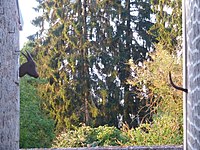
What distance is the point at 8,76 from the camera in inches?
78.1

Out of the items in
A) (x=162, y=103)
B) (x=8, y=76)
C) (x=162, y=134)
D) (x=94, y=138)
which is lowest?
(x=94, y=138)

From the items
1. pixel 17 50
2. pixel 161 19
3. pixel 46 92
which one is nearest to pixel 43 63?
pixel 46 92

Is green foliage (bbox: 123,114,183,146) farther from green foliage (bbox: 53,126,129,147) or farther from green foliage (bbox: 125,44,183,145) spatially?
green foliage (bbox: 53,126,129,147)

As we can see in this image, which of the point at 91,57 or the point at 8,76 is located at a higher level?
the point at 91,57

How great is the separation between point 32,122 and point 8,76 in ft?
18.1

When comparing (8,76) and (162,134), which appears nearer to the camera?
(8,76)

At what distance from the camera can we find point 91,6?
28.2ft

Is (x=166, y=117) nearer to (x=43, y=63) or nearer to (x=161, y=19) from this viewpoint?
(x=161, y=19)

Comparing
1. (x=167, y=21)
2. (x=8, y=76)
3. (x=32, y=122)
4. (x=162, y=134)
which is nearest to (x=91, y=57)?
(x=167, y=21)

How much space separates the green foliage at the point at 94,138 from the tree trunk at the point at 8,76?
12.9ft

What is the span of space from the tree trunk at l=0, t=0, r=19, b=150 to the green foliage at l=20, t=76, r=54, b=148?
5.13 m

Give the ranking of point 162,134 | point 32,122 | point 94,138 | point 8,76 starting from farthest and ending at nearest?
point 32,122, point 94,138, point 162,134, point 8,76

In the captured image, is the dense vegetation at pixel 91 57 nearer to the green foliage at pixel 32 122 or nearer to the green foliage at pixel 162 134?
the green foliage at pixel 32 122

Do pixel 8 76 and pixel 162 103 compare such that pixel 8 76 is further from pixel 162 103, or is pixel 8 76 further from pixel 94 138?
pixel 162 103
